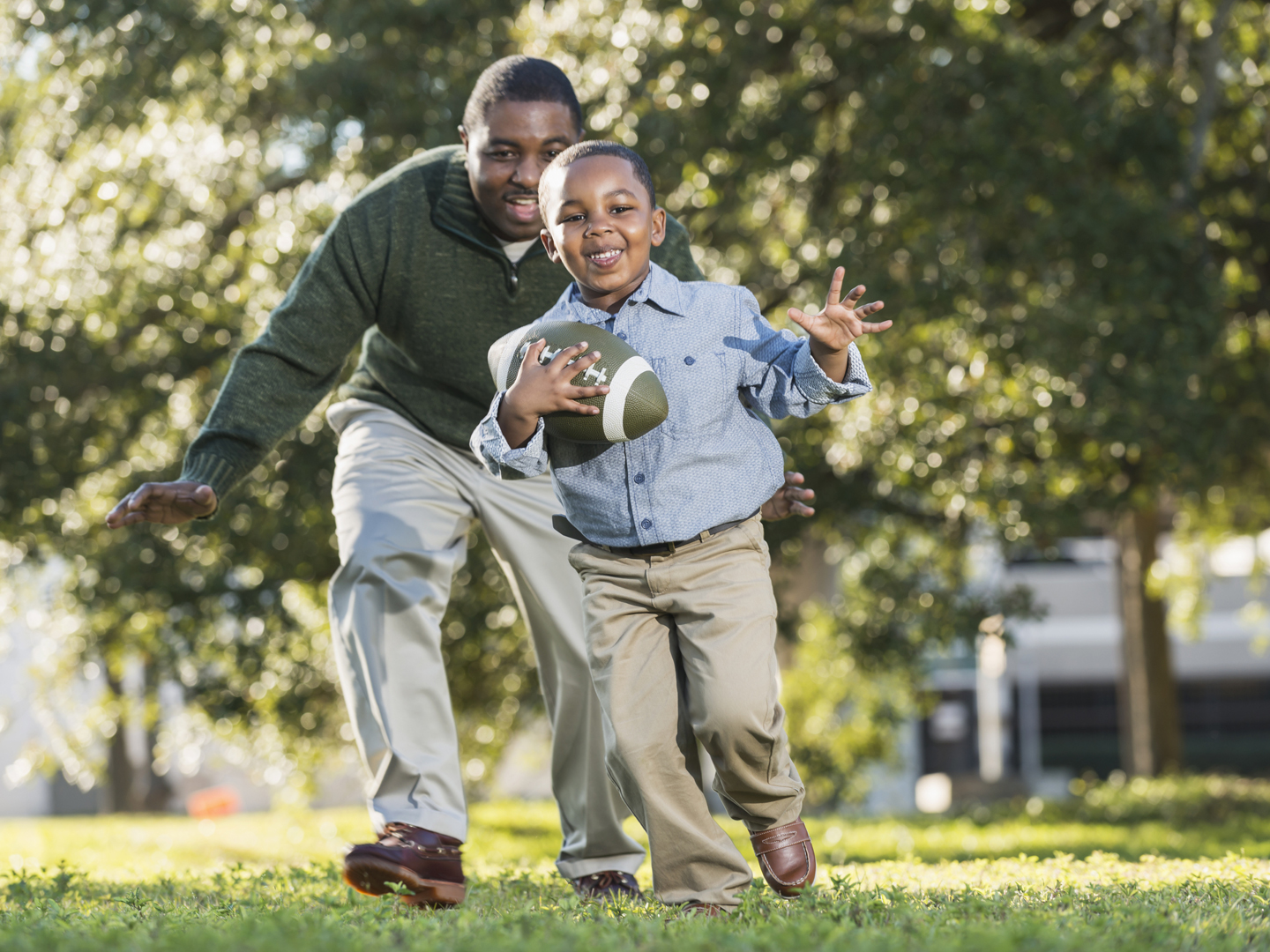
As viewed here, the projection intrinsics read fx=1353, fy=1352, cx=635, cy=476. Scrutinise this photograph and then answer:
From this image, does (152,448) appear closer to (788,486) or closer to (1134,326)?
(1134,326)

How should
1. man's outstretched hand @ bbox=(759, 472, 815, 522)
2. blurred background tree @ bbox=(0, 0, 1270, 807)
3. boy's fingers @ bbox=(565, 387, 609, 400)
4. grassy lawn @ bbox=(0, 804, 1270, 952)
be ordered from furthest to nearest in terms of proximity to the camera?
blurred background tree @ bbox=(0, 0, 1270, 807) < man's outstretched hand @ bbox=(759, 472, 815, 522) < boy's fingers @ bbox=(565, 387, 609, 400) < grassy lawn @ bbox=(0, 804, 1270, 952)

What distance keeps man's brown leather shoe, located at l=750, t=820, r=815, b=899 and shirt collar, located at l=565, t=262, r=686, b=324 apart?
1381mm

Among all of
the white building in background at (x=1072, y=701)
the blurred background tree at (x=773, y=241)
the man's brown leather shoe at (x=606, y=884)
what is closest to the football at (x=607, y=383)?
the man's brown leather shoe at (x=606, y=884)

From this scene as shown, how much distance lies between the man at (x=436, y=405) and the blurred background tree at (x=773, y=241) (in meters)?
4.05

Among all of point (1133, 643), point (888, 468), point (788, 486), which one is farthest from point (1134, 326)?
point (1133, 643)

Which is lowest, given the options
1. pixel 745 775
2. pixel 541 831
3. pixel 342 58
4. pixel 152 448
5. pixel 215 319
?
Result: pixel 541 831

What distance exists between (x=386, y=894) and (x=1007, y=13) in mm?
7715

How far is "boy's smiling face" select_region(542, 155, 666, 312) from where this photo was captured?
3.44m

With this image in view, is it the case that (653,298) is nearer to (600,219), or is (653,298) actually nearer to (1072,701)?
(600,219)

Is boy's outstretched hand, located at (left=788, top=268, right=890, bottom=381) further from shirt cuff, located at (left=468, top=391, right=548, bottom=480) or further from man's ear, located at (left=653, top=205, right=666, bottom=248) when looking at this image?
shirt cuff, located at (left=468, top=391, right=548, bottom=480)

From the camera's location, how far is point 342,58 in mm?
8758

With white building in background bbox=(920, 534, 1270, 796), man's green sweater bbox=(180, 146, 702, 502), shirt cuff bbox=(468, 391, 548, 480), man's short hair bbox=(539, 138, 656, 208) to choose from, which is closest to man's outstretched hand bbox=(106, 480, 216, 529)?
man's green sweater bbox=(180, 146, 702, 502)

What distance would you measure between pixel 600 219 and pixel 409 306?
42.4 inches

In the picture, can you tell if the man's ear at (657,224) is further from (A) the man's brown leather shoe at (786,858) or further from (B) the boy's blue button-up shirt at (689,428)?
(A) the man's brown leather shoe at (786,858)
